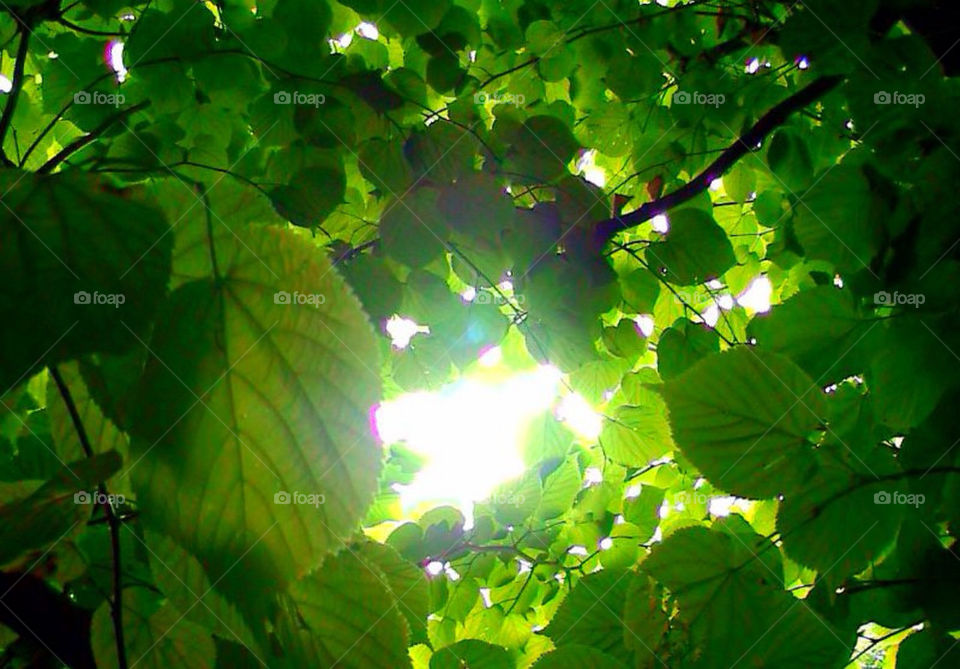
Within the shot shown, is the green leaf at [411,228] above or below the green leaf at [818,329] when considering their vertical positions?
above

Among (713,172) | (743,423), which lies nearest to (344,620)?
(743,423)

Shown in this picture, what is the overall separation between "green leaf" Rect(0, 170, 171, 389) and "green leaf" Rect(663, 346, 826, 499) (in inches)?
16.9

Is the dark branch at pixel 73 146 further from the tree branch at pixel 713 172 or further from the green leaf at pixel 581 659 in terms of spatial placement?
the tree branch at pixel 713 172

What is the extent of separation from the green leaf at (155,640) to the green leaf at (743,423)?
0.44 metres

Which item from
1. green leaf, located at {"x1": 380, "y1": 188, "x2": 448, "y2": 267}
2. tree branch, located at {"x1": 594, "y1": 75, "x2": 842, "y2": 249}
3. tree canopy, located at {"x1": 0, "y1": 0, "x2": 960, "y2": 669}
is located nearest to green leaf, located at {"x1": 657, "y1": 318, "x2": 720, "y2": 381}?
tree canopy, located at {"x1": 0, "y1": 0, "x2": 960, "y2": 669}

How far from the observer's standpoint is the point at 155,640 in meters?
0.52

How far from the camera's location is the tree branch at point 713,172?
966 millimetres

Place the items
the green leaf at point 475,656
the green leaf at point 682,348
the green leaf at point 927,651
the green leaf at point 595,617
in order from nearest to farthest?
the green leaf at point 927,651, the green leaf at point 595,617, the green leaf at point 475,656, the green leaf at point 682,348

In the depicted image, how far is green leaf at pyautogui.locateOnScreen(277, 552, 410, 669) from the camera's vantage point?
40cm

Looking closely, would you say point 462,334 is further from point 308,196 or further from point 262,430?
point 262,430

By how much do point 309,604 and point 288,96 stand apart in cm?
94

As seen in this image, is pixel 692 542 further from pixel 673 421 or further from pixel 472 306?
pixel 472 306

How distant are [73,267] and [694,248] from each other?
3.02ft

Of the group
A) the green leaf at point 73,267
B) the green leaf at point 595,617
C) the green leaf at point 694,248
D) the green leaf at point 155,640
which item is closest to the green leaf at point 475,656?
the green leaf at point 595,617
